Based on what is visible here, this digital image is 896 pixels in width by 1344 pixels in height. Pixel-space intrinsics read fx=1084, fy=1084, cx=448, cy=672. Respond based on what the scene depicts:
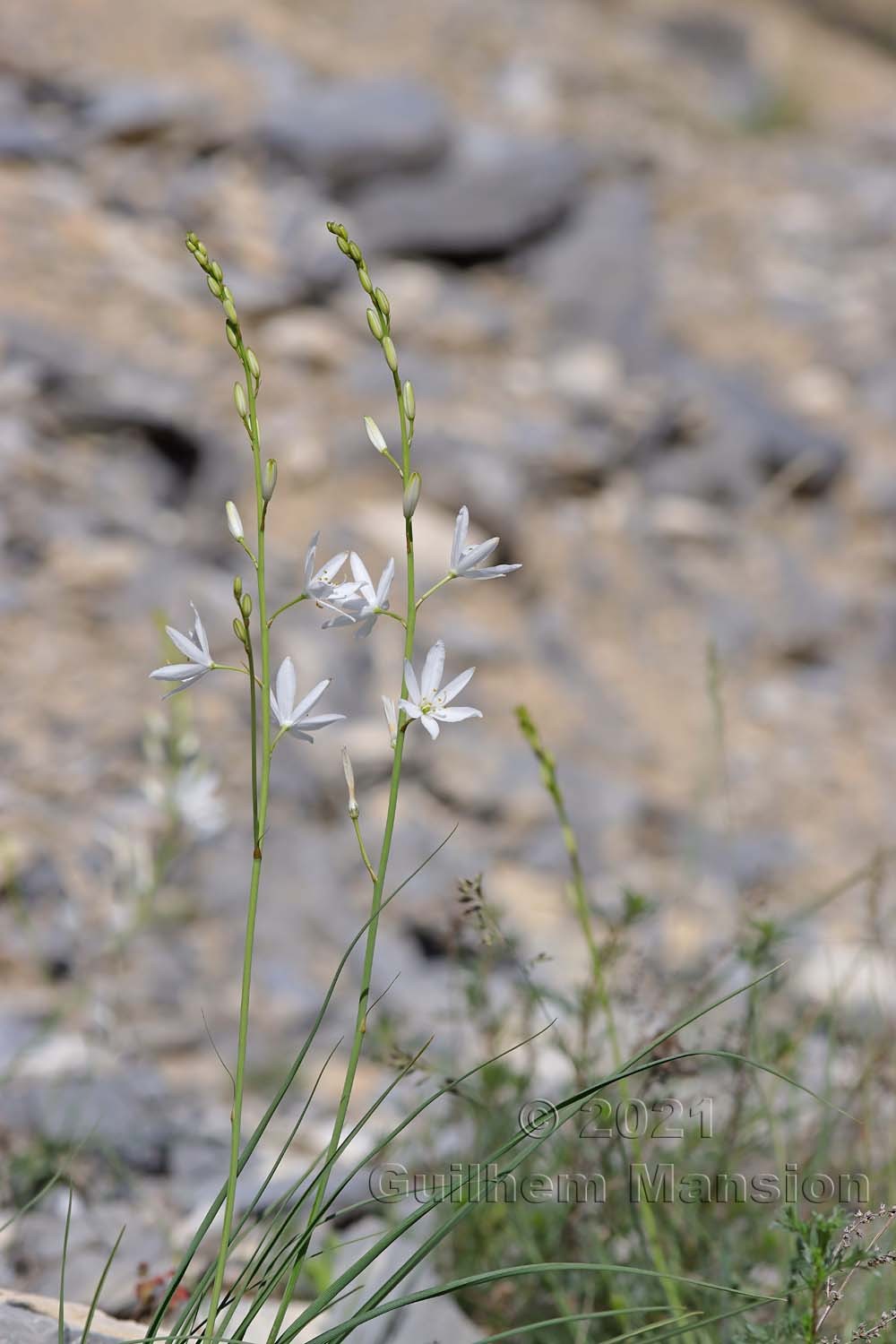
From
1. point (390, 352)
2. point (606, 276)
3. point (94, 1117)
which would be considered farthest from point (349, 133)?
point (390, 352)

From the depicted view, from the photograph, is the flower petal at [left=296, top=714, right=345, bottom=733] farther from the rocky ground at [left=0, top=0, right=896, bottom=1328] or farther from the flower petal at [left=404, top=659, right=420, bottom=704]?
the rocky ground at [left=0, top=0, right=896, bottom=1328]

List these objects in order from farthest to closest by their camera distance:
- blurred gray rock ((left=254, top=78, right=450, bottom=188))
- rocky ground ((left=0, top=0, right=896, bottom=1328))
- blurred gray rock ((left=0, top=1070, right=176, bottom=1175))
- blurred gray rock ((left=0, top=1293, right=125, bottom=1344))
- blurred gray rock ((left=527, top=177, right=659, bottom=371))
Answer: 1. blurred gray rock ((left=527, top=177, right=659, bottom=371))
2. blurred gray rock ((left=254, top=78, right=450, bottom=188))
3. rocky ground ((left=0, top=0, right=896, bottom=1328))
4. blurred gray rock ((left=0, top=1070, right=176, bottom=1175))
5. blurred gray rock ((left=0, top=1293, right=125, bottom=1344))

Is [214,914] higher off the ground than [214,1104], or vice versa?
[214,1104]

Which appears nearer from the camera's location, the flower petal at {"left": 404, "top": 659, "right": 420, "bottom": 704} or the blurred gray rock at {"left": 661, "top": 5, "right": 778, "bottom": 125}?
the flower petal at {"left": 404, "top": 659, "right": 420, "bottom": 704}

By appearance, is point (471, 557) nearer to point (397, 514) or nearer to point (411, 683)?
point (411, 683)

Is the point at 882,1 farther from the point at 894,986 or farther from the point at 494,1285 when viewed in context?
the point at 494,1285

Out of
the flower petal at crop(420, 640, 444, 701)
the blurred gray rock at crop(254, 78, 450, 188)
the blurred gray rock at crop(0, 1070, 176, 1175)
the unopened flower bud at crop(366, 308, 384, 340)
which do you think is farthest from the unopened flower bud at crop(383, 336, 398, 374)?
the blurred gray rock at crop(254, 78, 450, 188)

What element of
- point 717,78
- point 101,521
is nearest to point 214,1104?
point 101,521
